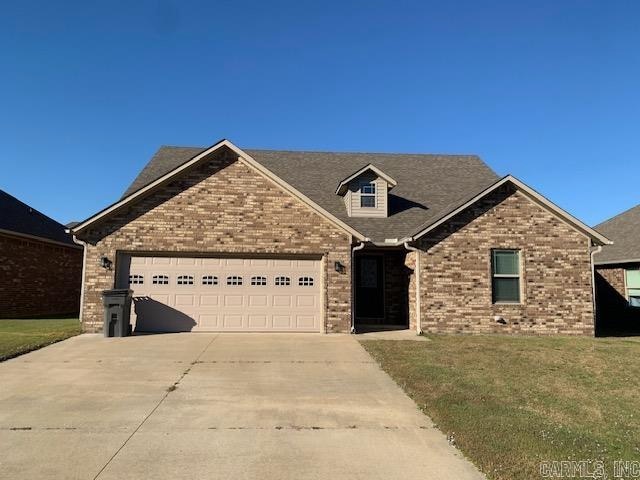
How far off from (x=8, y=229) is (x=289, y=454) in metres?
17.8

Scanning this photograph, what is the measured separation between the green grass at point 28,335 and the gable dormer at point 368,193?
1007cm

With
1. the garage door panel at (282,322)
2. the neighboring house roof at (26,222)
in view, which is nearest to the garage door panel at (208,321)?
the garage door panel at (282,322)

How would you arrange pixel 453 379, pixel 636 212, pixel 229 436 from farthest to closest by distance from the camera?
pixel 636 212 < pixel 453 379 < pixel 229 436

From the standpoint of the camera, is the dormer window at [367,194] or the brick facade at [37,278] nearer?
the dormer window at [367,194]

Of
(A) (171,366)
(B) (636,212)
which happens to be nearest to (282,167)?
(A) (171,366)

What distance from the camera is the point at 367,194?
16.5 m

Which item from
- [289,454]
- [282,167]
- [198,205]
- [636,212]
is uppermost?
[282,167]

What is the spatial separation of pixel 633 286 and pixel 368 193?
1088 centimetres

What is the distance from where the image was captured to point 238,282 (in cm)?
1338

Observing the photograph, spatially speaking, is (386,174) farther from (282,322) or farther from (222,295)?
(222,295)

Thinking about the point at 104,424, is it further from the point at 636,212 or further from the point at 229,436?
the point at 636,212

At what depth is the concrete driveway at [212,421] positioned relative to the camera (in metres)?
4.18

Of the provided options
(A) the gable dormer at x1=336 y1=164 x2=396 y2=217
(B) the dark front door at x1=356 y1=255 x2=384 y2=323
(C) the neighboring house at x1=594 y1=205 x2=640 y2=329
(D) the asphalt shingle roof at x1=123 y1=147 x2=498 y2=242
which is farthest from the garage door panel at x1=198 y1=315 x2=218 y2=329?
(C) the neighboring house at x1=594 y1=205 x2=640 y2=329

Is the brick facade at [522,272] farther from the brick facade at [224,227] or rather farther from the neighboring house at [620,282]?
the neighboring house at [620,282]
